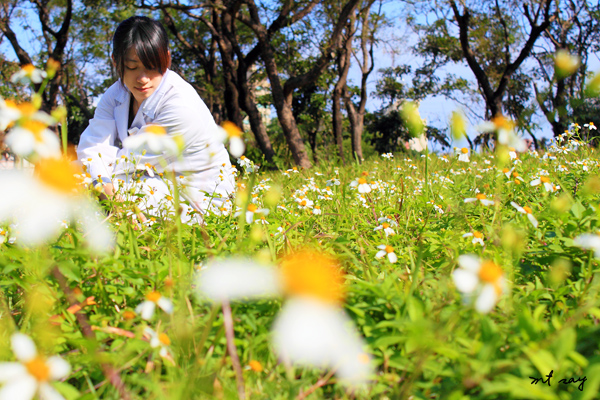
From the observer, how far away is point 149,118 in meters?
2.44

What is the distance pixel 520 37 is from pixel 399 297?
15.0 metres

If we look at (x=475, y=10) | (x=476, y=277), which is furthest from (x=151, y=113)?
(x=475, y=10)

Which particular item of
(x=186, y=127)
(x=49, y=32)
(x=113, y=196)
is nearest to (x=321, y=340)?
(x=113, y=196)

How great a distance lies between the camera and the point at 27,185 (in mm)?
675

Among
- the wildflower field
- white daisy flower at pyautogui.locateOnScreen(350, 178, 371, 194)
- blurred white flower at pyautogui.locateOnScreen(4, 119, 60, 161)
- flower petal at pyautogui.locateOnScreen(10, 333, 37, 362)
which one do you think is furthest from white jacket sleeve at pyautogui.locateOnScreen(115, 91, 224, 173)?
flower petal at pyautogui.locateOnScreen(10, 333, 37, 362)

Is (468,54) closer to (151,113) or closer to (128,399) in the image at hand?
(151,113)

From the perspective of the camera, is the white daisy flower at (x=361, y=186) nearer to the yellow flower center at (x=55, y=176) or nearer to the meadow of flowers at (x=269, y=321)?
the meadow of flowers at (x=269, y=321)

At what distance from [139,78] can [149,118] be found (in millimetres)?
227

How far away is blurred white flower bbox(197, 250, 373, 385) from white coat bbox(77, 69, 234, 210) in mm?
1315

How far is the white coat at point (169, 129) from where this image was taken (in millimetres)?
2381

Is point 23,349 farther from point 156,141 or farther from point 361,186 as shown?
point 361,186

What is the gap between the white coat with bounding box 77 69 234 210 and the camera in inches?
93.7

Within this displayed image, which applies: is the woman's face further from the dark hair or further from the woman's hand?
the woman's hand

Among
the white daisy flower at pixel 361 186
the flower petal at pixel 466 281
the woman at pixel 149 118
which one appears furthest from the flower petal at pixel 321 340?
the woman at pixel 149 118
